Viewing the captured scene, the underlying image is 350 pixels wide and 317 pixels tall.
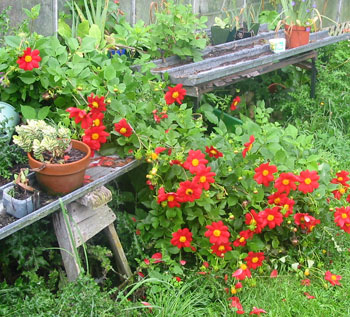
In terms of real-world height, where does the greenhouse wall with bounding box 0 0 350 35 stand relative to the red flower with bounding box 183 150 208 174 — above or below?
above

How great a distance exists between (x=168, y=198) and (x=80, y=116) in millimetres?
564

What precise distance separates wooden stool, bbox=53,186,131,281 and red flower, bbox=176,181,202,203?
1.09 ft

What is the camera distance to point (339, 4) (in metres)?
6.61

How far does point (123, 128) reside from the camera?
2406 mm

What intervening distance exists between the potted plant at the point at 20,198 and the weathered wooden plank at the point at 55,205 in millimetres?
35

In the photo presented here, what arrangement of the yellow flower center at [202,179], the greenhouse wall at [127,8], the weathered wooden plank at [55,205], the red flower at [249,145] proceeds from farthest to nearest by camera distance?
the greenhouse wall at [127,8], the red flower at [249,145], the yellow flower center at [202,179], the weathered wooden plank at [55,205]

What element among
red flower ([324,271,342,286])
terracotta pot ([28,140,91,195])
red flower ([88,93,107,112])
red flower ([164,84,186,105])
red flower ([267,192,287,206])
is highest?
red flower ([88,93,107,112])

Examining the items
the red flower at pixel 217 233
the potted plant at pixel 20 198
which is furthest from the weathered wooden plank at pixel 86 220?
the red flower at pixel 217 233

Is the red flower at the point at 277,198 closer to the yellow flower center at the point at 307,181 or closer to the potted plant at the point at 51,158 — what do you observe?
the yellow flower center at the point at 307,181

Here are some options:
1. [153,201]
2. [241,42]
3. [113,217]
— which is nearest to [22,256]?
[113,217]

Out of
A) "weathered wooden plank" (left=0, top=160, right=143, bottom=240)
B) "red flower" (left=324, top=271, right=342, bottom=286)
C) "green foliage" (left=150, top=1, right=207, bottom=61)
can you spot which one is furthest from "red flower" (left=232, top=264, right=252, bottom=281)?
"green foliage" (left=150, top=1, right=207, bottom=61)

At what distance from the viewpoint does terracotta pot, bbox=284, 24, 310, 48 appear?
13.5 ft

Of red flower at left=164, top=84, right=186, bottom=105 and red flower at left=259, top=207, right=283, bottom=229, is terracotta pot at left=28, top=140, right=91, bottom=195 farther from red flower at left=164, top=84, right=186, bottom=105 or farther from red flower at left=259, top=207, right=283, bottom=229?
red flower at left=259, top=207, right=283, bottom=229

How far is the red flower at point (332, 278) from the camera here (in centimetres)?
249
